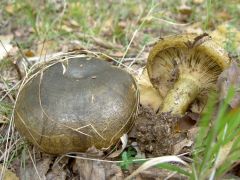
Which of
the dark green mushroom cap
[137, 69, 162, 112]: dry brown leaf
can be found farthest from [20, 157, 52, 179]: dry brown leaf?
[137, 69, 162, 112]: dry brown leaf

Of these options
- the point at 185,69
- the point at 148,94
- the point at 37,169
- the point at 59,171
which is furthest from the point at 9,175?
the point at 185,69

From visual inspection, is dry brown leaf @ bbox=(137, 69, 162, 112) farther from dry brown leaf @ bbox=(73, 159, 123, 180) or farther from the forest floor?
dry brown leaf @ bbox=(73, 159, 123, 180)

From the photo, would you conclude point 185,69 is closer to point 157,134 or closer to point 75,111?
point 157,134

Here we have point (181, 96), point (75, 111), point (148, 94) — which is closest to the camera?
point (75, 111)

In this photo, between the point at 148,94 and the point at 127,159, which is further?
the point at 148,94

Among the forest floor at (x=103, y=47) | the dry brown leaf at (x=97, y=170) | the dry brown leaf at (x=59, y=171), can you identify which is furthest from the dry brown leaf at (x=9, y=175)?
the dry brown leaf at (x=97, y=170)

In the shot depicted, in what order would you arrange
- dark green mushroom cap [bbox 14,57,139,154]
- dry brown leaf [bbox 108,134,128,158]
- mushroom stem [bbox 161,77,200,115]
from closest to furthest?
dark green mushroom cap [bbox 14,57,139,154], dry brown leaf [bbox 108,134,128,158], mushroom stem [bbox 161,77,200,115]
